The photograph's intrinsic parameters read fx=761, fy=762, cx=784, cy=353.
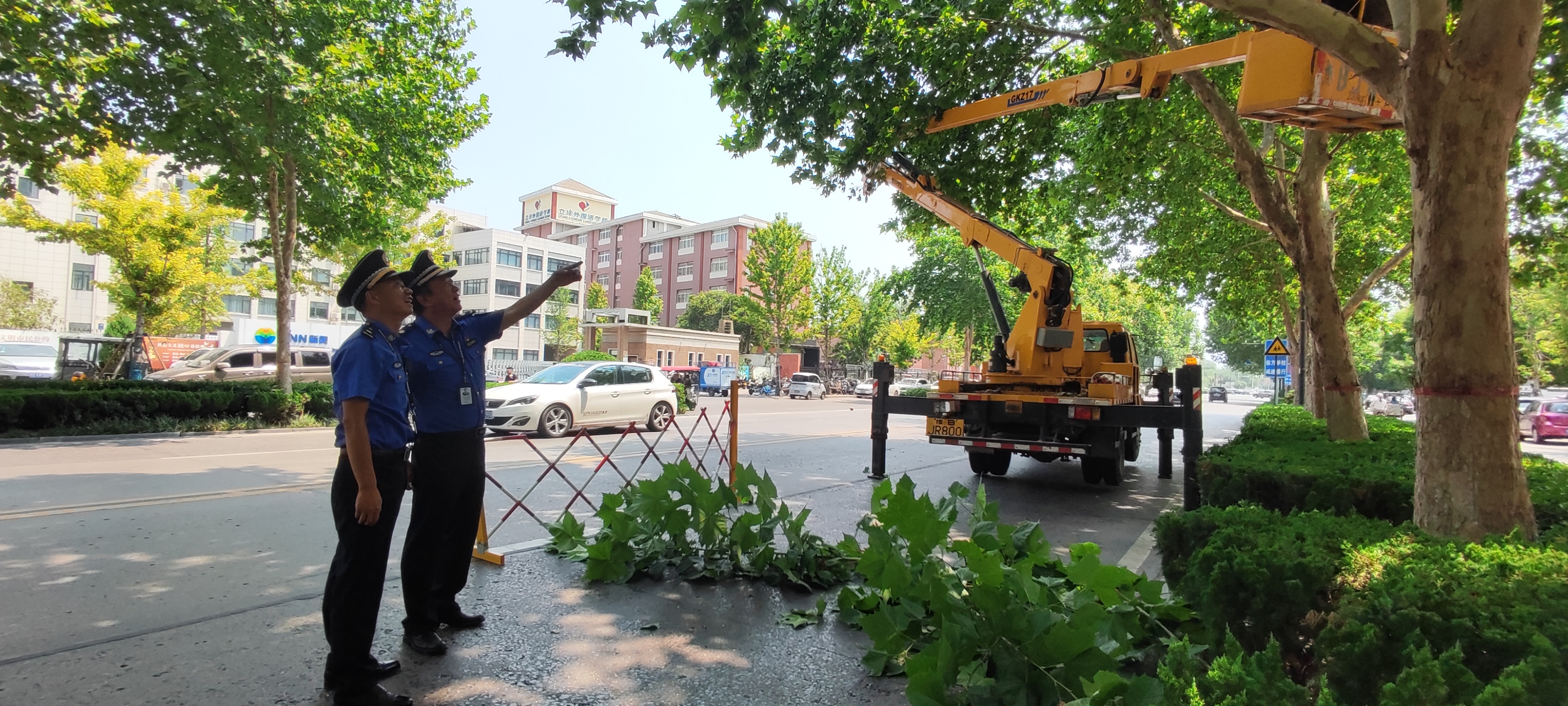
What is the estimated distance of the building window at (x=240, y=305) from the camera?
176 ft

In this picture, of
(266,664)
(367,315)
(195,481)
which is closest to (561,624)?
(266,664)

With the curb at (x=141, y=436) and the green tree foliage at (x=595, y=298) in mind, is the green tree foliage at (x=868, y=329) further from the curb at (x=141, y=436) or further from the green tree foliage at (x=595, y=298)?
the curb at (x=141, y=436)

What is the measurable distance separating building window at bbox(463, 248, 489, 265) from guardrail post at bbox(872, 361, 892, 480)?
6011 cm

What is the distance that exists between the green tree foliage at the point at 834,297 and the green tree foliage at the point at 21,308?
4337 centimetres

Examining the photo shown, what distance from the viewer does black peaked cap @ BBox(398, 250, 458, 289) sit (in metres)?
3.76

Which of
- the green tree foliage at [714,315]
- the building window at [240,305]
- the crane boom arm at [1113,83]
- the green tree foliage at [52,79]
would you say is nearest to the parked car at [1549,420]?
the crane boom arm at [1113,83]

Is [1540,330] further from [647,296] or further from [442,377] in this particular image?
[647,296]

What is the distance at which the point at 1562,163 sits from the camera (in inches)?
299

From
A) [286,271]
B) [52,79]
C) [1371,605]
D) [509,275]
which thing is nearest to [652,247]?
[509,275]

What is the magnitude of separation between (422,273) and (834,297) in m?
50.1

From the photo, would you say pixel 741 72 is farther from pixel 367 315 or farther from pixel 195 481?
pixel 195 481

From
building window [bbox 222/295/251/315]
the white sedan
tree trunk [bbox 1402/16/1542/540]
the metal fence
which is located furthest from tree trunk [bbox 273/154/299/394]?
building window [bbox 222/295/251/315]

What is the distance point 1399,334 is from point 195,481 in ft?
224

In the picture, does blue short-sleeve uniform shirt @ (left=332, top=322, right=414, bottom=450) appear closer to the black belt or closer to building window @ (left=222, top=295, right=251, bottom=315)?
the black belt
